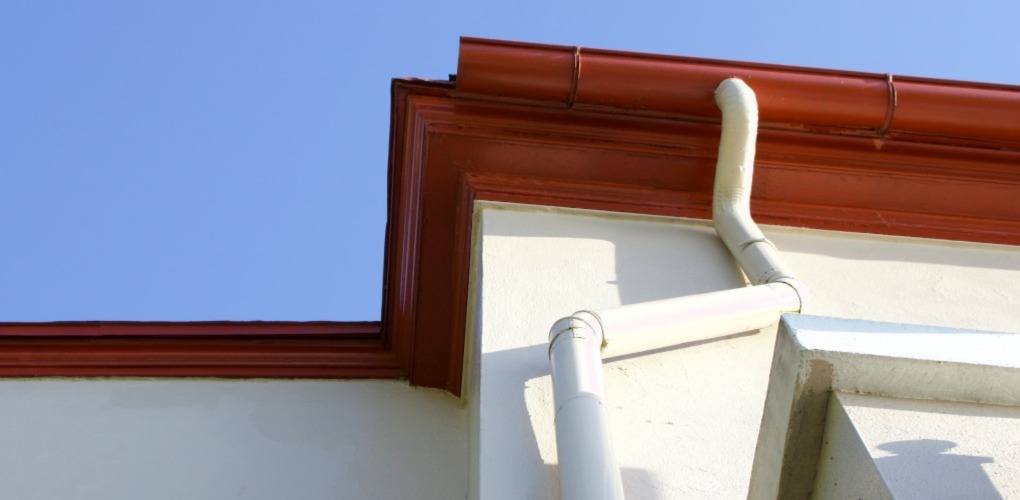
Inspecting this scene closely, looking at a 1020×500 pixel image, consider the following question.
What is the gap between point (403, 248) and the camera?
464 cm

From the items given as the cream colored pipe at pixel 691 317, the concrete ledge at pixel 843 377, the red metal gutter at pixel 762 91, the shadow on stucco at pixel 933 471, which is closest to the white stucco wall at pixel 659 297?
the cream colored pipe at pixel 691 317

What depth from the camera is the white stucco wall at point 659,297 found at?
3.12 metres

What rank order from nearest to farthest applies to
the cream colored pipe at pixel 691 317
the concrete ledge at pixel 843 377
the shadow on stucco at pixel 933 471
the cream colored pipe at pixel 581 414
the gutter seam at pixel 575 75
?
the shadow on stucco at pixel 933 471 < the concrete ledge at pixel 843 377 < the cream colored pipe at pixel 581 414 < the cream colored pipe at pixel 691 317 < the gutter seam at pixel 575 75

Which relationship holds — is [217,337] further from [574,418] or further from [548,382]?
[574,418]

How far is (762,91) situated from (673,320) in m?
1.22

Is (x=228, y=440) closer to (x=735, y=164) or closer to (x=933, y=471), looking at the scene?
(x=735, y=164)

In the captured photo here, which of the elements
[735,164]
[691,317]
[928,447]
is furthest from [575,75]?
[928,447]

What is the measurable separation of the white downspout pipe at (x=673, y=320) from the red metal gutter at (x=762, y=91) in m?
0.13

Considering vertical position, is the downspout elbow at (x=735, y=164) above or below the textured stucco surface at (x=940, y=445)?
above

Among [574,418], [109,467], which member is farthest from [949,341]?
[109,467]

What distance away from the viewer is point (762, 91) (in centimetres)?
443

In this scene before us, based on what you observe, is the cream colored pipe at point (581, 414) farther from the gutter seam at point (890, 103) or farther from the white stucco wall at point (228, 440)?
the gutter seam at point (890, 103)

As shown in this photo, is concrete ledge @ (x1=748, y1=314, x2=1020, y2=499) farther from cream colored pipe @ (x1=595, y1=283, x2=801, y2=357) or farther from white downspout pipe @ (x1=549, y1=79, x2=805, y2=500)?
cream colored pipe @ (x1=595, y1=283, x2=801, y2=357)

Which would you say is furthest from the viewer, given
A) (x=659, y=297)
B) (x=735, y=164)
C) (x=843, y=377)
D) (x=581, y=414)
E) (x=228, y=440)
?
(x=228, y=440)
